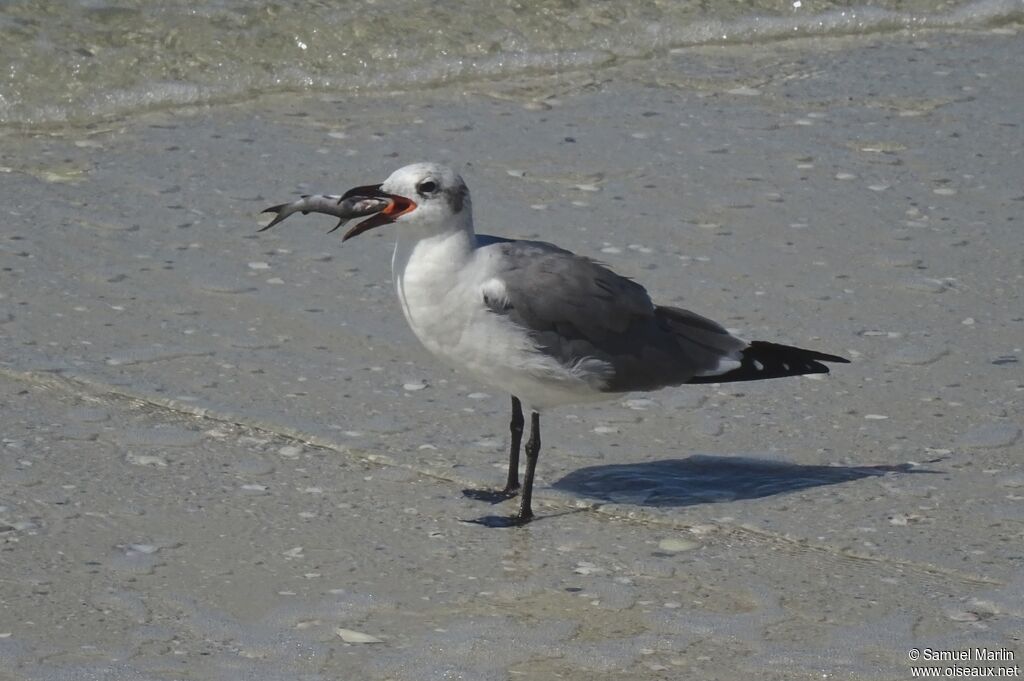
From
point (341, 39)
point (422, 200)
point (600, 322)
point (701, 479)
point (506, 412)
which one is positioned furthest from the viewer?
point (341, 39)

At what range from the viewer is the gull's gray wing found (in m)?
4.35

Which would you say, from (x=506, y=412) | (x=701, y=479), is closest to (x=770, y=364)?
(x=701, y=479)

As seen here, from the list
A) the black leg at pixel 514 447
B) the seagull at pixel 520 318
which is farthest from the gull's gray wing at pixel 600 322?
the black leg at pixel 514 447

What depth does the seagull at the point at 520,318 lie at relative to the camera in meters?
4.29

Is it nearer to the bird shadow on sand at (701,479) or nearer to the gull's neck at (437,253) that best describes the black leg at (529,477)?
the bird shadow on sand at (701,479)

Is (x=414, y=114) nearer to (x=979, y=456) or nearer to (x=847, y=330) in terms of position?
(x=847, y=330)

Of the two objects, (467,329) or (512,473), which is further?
(512,473)

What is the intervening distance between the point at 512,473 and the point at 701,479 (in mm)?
499

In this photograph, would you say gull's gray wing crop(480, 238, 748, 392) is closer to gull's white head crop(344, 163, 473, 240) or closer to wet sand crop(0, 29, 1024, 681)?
gull's white head crop(344, 163, 473, 240)

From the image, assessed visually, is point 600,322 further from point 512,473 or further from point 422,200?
point 422,200

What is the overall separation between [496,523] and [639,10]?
5295 millimetres

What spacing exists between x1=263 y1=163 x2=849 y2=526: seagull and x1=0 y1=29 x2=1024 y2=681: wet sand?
266 millimetres

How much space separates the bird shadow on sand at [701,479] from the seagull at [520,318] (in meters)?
0.21

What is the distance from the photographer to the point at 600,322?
14.7 feet
